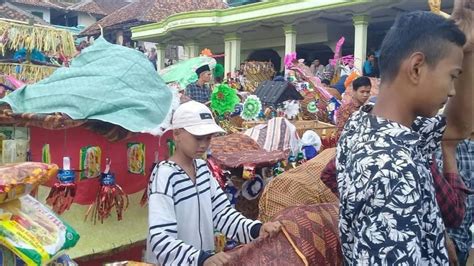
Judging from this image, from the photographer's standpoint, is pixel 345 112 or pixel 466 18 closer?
pixel 466 18

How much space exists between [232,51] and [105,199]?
15.3 meters

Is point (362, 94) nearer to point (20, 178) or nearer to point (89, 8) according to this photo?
point (20, 178)

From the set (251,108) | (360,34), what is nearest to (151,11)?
(360,34)

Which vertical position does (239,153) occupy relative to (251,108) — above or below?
below

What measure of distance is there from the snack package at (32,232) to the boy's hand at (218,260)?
0.46 m

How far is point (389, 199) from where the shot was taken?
1.07 m

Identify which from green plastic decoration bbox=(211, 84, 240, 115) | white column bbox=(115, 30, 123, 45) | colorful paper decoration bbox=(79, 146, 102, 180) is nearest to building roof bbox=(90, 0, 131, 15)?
white column bbox=(115, 30, 123, 45)

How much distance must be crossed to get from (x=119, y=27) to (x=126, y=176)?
23147mm

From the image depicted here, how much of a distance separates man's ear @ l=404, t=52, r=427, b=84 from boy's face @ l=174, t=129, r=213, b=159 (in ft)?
3.36

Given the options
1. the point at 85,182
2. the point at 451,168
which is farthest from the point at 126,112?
the point at 451,168

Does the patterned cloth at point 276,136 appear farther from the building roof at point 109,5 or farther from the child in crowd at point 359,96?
the building roof at point 109,5

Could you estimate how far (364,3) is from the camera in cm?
1256

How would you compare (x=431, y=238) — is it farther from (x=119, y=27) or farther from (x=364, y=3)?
(x=119, y=27)

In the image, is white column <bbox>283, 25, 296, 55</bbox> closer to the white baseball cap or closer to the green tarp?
the green tarp
